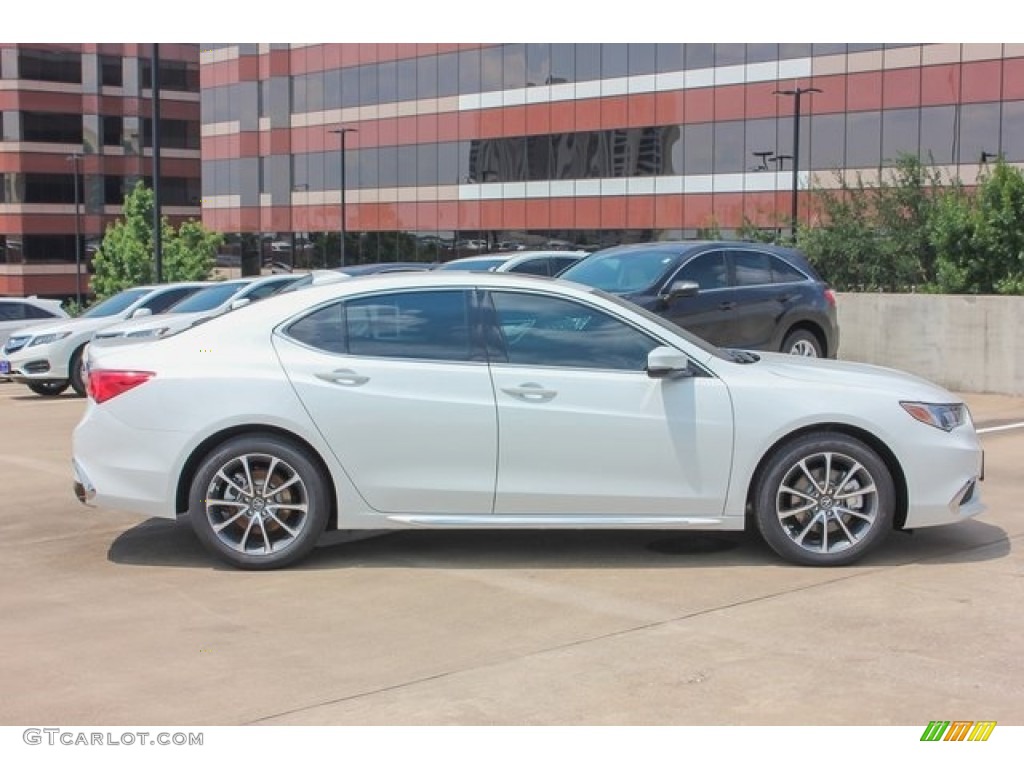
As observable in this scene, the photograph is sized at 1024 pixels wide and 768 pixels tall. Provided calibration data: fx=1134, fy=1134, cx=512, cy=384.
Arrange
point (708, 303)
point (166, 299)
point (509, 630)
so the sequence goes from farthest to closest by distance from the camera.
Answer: point (166, 299), point (708, 303), point (509, 630)

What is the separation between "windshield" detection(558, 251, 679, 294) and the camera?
36.2 ft

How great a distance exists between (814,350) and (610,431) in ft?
21.7

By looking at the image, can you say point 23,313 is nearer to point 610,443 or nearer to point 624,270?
point 624,270

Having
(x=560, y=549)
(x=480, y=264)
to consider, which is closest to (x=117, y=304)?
(x=480, y=264)

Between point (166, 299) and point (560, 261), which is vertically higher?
point (560, 261)

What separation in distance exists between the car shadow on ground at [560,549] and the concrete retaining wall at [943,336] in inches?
279

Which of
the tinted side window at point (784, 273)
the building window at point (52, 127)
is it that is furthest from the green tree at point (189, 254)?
the tinted side window at point (784, 273)

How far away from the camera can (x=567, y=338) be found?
20.2ft

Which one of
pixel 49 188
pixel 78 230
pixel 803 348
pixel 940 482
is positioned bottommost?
pixel 940 482

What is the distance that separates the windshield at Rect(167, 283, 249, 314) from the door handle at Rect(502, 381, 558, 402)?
9.54 metres

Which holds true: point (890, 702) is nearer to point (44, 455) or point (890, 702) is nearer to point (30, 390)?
point (44, 455)

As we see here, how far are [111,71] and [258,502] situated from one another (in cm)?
8671

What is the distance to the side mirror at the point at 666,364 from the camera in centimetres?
596

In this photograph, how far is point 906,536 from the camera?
6793mm
